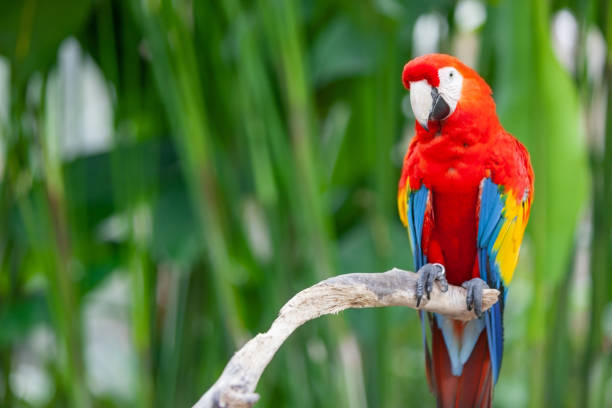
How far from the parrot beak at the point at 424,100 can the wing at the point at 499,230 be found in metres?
0.06

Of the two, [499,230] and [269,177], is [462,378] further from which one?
[269,177]

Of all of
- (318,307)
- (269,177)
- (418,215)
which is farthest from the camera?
(269,177)

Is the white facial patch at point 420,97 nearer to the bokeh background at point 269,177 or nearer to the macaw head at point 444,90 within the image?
the macaw head at point 444,90

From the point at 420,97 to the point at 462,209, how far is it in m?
0.09

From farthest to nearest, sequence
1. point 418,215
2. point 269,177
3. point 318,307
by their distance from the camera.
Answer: point 269,177
point 418,215
point 318,307

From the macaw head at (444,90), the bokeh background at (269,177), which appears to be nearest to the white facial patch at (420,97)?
the macaw head at (444,90)

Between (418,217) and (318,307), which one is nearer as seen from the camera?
(318,307)

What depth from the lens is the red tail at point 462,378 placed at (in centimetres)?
22

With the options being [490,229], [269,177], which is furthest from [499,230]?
[269,177]

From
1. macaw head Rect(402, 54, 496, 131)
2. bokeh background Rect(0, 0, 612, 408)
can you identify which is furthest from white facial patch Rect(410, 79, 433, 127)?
bokeh background Rect(0, 0, 612, 408)

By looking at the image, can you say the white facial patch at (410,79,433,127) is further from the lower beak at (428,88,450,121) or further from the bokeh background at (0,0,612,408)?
the bokeh background at (0,0,612,408)

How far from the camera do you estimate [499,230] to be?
0.27m

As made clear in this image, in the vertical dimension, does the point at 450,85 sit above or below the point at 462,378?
above

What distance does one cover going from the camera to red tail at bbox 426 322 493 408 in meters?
0.22
